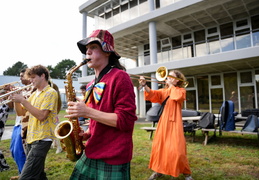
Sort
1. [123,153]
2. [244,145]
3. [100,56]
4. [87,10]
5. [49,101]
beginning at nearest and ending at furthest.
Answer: [123,153] < [100,56] < [49,101] < [244,145] < [87,10]

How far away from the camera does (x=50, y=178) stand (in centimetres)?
385

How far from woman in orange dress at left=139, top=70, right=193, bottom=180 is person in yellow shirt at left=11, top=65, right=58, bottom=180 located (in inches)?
64.6

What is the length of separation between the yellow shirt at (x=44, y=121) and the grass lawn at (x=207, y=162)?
1795mm

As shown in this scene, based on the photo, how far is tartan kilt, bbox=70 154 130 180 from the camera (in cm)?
141

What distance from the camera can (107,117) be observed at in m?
1.32

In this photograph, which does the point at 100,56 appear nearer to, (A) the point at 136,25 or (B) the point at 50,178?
(B) the point at 50,178

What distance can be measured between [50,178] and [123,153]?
3244 millimetres

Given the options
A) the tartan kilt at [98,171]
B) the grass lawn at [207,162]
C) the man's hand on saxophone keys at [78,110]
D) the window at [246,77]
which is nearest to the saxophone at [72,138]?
the tartan kilt at [98,171]

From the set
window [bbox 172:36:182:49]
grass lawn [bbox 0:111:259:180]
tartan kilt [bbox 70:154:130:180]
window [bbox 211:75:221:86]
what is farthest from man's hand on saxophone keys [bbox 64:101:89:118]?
window [bbox 172:36:182:49]

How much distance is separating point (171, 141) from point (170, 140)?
26 mm

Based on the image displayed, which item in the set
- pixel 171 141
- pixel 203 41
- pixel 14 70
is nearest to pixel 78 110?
pixel 171 141

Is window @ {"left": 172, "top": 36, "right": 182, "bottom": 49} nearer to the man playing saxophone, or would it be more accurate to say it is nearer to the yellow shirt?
the yellow shirt

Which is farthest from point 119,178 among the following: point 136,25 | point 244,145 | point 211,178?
point 136,25

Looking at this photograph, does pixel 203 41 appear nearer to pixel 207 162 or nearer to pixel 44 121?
pixel 207 162
